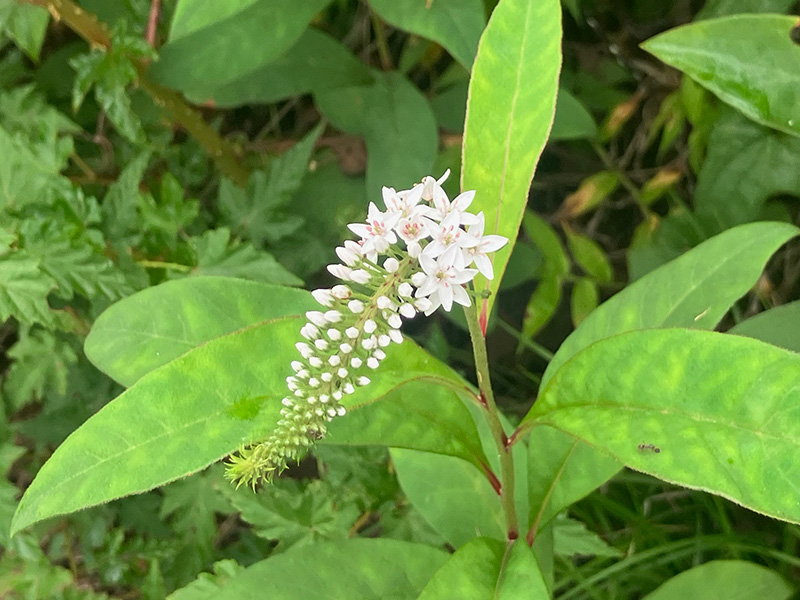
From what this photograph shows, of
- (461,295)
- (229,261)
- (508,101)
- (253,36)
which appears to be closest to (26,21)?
(253,36)

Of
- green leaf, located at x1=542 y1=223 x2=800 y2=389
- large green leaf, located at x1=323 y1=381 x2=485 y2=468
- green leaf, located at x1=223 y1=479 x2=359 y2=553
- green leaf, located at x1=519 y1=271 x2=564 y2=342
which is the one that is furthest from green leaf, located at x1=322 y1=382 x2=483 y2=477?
green leaf, located at x1=519 y1=271 x2=564 y2=342

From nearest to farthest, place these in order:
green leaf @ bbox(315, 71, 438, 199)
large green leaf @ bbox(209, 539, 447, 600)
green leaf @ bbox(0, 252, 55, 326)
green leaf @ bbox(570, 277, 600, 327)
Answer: large green leaf @ bbox(209, 539, 447, 600) < green leaf @ bbox(0, 252, 55, 326) < green leaf @ bbox(315, 71, 438, 199) < green leaf @ bbox(570, 277, 600, 327)

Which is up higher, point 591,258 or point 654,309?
point 654,309

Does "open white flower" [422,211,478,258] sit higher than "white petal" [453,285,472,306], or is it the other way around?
"open white flower" [422,211,478,258]

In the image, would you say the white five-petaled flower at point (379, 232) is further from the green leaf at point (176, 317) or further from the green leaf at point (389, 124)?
the green leaf at point (389, 124)

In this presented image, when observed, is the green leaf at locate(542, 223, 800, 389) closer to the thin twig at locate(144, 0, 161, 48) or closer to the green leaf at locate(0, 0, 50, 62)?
the thin twig at locate(144, 0, 161, 48)

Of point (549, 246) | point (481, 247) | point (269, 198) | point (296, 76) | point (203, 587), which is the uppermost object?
point (481, 247)

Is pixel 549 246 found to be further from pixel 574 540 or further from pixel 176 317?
pixel 176 317
